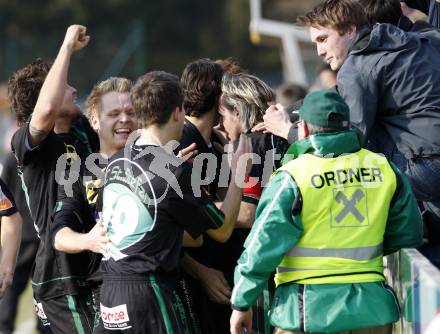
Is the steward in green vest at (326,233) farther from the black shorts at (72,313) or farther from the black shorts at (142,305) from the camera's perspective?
the black shorts at (72,313)

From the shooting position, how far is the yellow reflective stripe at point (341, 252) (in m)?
4.25

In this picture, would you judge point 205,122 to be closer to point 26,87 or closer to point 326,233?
point 26,87

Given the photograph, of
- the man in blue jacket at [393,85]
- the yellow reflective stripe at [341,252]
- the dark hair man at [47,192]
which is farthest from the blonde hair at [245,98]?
the yellow reflective stripe at [341,252]

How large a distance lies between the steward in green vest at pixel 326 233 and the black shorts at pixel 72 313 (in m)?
1.46

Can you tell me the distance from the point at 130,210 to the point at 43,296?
122 cm

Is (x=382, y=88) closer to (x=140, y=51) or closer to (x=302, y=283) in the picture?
(x=302, y=283)

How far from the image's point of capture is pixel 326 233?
4.24 metres

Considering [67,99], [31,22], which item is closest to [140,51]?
[31,22]

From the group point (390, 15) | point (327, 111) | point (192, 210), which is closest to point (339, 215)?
point (327, 111)

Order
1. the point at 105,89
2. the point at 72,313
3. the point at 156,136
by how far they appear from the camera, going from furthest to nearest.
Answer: the point at 105,89 < the point at 72,313 < the point at 156,136

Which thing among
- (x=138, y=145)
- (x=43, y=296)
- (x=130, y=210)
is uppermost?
(x=138, y=145)

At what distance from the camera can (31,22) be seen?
164 feet

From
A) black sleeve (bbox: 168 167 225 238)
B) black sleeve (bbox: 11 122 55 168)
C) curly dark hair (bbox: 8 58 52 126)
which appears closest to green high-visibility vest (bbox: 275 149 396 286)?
black sleeve (bbox: 168 167 225 238)

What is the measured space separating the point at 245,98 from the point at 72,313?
1.66m
